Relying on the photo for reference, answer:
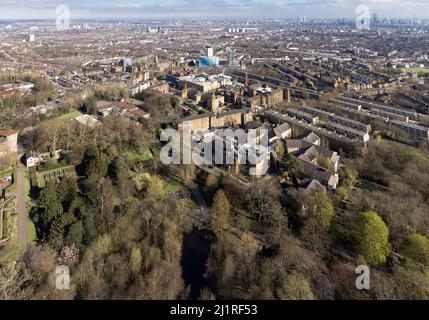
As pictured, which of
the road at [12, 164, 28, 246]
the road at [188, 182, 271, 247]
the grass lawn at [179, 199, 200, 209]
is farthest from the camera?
the grass lawn at [179, 199, 200, 209]

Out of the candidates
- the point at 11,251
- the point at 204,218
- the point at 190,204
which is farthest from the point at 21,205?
the point at 204,218

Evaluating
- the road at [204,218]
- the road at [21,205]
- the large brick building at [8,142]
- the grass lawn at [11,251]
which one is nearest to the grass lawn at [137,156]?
the road at [204,218]

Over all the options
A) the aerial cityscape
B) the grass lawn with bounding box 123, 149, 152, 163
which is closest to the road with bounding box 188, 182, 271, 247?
the aerial cityscape

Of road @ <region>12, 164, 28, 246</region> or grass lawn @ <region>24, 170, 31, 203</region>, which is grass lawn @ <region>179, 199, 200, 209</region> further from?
grass lawn @ <region>24, 170, 31, 203</region>

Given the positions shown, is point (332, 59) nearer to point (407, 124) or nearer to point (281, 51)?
point (281, 51)

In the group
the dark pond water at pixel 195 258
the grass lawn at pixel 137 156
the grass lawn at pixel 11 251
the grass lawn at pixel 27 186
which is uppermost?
the grass lawn at pixel 137 156

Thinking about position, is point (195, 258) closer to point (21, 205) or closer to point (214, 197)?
point (214, 197)

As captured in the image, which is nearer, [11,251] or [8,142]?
[11,251]

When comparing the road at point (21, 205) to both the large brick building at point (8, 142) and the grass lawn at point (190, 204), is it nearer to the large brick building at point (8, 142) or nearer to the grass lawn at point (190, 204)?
the large brick building at point (8, 142)
